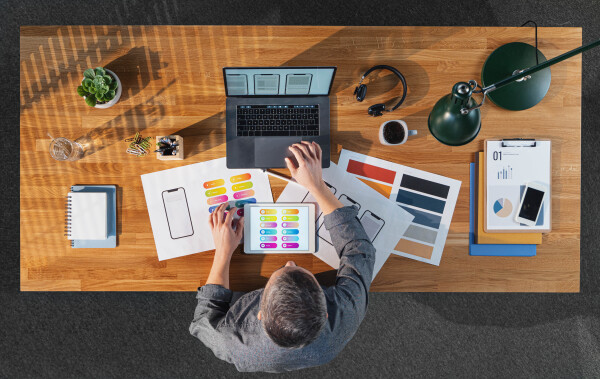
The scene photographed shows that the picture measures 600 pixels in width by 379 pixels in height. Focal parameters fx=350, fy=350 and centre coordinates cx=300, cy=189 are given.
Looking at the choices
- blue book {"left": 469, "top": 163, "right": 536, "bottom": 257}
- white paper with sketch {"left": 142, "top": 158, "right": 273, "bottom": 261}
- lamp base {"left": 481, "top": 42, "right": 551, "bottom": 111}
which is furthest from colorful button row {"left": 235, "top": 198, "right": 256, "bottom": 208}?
lamp base {"left": 481, "top": 42, "right": 551, "bottom": 111}

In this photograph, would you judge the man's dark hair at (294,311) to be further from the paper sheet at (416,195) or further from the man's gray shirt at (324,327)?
the paper sheet at (416,195)

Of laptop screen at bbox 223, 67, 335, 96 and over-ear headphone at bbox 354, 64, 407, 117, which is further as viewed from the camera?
over-ear headphone at bbox 354, 64, 407, 117

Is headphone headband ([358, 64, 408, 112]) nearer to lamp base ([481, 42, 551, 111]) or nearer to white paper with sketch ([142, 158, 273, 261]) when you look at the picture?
lamp base ([481, 42, 551, 111])

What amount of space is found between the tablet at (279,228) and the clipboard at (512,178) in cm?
61

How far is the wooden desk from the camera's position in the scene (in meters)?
1.21

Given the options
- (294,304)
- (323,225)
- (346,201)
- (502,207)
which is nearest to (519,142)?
(502,207)

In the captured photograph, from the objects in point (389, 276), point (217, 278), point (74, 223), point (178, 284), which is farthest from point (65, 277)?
point (389, 276)

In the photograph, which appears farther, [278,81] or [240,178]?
[240,178]

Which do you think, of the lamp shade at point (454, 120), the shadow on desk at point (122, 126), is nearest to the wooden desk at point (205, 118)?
the shadow on desk at point (122, 126)

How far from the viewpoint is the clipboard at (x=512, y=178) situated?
1.20 metres

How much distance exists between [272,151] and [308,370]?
1.29 m

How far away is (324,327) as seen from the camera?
1.03 metres

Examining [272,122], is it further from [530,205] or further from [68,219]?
[530,205]

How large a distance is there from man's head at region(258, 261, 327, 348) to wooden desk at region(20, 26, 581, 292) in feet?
0.85
